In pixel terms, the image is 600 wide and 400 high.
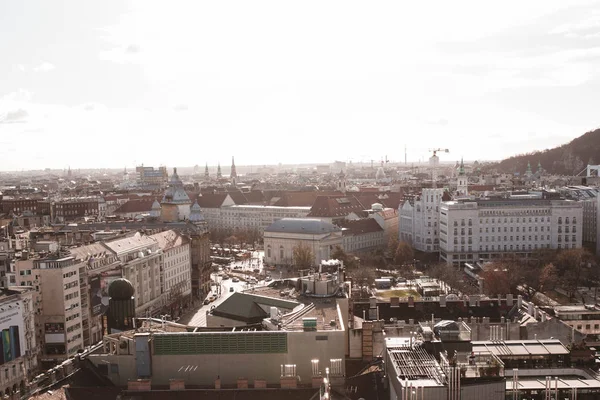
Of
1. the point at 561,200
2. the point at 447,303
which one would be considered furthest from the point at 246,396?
the point at 561,200

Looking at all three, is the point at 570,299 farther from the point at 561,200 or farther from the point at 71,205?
the point at 71,205

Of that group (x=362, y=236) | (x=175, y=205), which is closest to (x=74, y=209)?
(x=175, y=205)

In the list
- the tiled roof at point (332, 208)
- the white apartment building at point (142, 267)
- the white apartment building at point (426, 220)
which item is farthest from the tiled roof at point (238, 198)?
the white apartment building at point (142, 267)

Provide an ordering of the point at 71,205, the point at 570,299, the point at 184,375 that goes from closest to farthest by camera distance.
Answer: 1. the point at 184,375
2. the point at 570,299
3. the point at 71,205

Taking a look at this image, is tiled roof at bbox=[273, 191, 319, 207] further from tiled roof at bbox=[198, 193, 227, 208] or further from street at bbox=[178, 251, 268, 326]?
street at bbox=[178, 251, 268, 326]

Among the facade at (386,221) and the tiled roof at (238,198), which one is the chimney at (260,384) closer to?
the facade at (386,221)

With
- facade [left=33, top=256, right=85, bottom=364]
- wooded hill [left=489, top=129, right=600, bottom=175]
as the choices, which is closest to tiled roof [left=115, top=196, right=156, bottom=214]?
facade [left=33, top=256, right=85, bottom=364]
